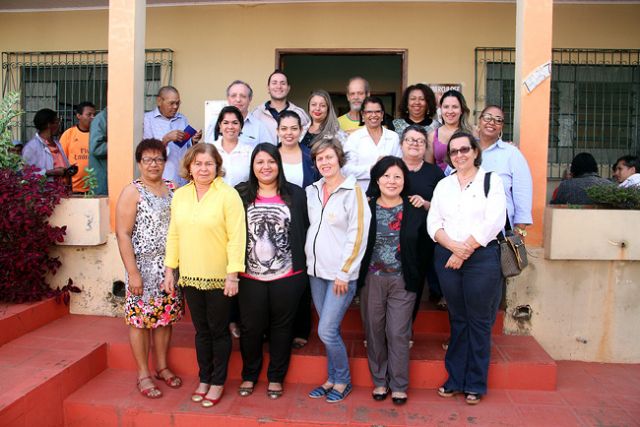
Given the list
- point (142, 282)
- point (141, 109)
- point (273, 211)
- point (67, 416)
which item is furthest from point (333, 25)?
point (67, 416)

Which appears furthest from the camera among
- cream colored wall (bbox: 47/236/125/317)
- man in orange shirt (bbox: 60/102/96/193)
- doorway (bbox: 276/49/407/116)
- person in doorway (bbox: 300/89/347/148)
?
doorway (bbox: 276/49/407/116)

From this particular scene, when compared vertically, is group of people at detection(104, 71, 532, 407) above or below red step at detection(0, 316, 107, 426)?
above

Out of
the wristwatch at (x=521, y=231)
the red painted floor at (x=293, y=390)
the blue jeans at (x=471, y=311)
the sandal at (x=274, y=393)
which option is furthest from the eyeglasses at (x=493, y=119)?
the sandal at (x=274, y=393)

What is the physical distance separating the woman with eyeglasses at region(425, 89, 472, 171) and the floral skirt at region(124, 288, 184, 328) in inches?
89.0

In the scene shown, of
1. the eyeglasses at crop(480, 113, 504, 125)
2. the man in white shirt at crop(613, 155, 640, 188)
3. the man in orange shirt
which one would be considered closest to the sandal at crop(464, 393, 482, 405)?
the eyeglasses at crop(480, 113, 504, 125)

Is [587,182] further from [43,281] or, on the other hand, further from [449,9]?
[43,281]

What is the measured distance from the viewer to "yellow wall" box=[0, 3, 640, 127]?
6.39 metres

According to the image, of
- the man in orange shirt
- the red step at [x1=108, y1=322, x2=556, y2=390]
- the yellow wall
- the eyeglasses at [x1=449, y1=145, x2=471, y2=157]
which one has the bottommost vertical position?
the red step at [x1=108, y1=322, x2=556, y2=390]

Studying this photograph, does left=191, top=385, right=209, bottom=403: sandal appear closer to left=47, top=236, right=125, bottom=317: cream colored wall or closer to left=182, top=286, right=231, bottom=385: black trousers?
left=182, top=286, right=231, bottom=385: black trousers

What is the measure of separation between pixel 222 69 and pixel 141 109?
237cm

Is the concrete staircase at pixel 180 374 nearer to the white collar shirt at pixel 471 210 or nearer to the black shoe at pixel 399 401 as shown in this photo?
the black shoe at pixel 399 401

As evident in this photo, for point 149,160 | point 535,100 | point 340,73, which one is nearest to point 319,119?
point 149,160

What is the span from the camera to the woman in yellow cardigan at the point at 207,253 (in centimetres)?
316

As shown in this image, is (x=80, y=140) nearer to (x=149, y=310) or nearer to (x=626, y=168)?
(x=149, y=310)
